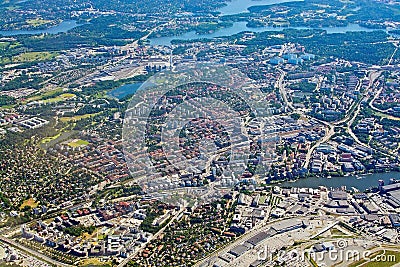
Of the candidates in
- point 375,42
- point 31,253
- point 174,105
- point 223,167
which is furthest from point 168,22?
point 31,253

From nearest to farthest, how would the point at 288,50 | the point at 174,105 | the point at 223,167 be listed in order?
1. the point at 223,167
2. the point at 174,105
3. the point at 288,50

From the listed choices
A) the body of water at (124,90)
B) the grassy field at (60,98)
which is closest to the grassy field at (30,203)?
the grassy field at (60,98)

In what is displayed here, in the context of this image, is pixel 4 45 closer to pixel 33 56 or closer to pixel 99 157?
pixel 33 56

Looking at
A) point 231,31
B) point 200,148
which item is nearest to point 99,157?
point 200,148

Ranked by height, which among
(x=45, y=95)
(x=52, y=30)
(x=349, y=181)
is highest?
(x=349, y=181)

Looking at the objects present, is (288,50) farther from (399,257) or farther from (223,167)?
(399,257)

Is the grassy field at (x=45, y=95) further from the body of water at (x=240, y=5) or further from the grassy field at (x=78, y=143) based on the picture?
the body of water at (x=240, y=5)
